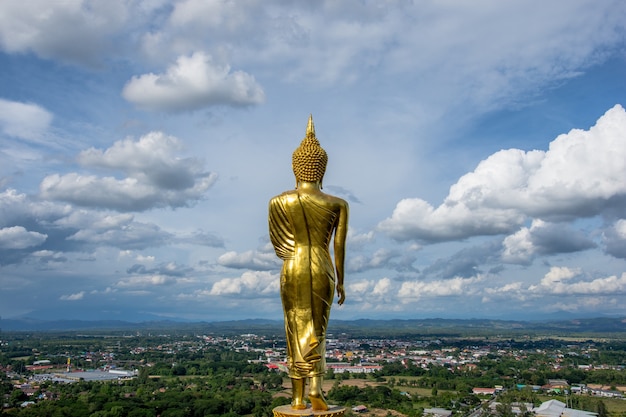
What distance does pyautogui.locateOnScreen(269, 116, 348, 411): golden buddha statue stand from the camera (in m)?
10.3

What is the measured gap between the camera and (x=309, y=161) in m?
10.6

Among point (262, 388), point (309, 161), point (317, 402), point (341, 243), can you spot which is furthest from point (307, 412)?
point (262, 388)

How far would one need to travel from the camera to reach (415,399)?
4575cm

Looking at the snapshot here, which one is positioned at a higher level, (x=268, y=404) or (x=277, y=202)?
(x=277, y=202)

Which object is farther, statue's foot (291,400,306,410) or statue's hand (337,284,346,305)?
statue's hand (337,284,346,305)

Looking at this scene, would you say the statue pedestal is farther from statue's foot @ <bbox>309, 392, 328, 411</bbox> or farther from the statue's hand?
the statue's hand

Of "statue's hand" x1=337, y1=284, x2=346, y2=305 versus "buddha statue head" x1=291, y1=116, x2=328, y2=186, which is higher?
"buddha statue head" x1=291, y1=116, x2=328, y2=186

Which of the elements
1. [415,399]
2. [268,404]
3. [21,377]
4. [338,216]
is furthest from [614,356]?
[338,216]

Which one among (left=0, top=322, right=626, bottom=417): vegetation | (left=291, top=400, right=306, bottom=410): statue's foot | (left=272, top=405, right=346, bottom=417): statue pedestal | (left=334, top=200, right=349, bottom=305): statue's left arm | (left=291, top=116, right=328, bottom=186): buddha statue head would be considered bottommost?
(left=0, top=322, right=626, bottom=417): vegetation

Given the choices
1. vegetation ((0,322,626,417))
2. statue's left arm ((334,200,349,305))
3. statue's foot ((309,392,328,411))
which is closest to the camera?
statue's foot ((309,392,328,411))

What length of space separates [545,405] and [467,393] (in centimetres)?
987

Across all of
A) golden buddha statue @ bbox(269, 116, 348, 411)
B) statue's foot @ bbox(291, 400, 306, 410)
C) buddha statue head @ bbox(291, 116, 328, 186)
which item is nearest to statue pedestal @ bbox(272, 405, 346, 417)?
statue's foot @ bbox(291, 400, 306, 410)

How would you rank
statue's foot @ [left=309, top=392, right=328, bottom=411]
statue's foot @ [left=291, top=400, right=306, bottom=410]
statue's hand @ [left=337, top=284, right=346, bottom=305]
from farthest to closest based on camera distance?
1. statue's hand @ [left=337, top=284, right=346, bottom=305]
2. statue's foot @ [left=291, top=400, right=306, bottom=410]
3. statue's foot @ [left=309, top=392, right=328, bottom=411]

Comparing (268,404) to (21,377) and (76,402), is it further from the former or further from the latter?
(21,377)
